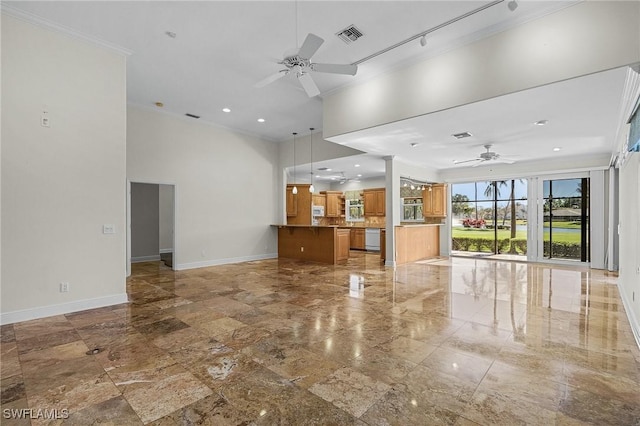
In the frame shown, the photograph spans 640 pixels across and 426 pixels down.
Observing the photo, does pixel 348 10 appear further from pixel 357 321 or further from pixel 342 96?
pixel 357 321

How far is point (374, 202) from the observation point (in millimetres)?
11461

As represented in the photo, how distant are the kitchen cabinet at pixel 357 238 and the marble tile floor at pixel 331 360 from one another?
20.5ft

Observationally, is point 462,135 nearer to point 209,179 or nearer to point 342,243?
point 342,243

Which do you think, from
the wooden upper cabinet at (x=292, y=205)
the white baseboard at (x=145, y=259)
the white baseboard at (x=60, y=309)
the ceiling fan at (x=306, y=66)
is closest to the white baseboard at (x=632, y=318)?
the ceiling fan at (x=306, y=66)

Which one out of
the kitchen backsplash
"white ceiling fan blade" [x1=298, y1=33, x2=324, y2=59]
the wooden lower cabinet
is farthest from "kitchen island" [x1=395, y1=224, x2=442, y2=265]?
"white ceiling fan blade" [x1=298, y1=33, x2=324, y2=59]

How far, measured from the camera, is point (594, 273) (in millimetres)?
6602

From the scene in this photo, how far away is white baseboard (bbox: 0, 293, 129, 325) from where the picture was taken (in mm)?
3543

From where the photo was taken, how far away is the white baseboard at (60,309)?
11.6 ft

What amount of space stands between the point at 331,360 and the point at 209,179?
20.3 feet

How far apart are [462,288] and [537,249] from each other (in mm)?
4618

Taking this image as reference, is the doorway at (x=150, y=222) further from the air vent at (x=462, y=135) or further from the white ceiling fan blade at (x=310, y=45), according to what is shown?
the air vent at (x=462, y=135)

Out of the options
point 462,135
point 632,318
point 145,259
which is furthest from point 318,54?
point 145,259

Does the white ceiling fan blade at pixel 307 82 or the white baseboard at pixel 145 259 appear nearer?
the white ceiling fan blade at pixel 307 82

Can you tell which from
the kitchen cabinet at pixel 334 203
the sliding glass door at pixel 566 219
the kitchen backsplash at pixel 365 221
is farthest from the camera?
the kitchen cabinet at pixel 334 203
